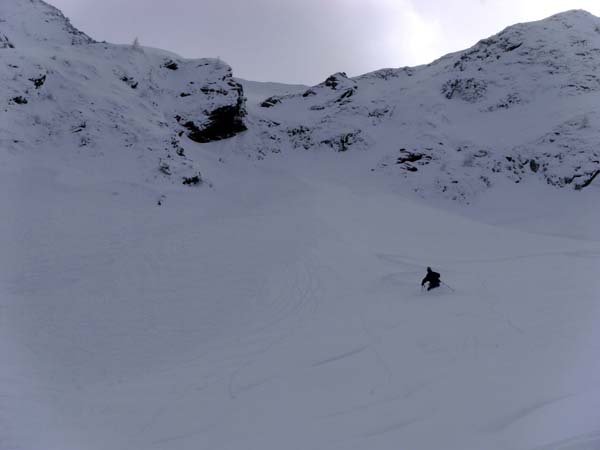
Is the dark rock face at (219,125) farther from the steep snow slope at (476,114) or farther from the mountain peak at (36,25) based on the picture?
the mountain peak at (36,25)

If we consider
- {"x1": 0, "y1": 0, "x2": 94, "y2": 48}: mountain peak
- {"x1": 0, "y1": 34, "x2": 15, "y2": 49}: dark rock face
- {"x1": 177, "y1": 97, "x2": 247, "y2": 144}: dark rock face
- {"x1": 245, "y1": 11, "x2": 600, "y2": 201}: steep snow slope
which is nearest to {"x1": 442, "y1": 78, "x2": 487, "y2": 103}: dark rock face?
{"x1": 245, "y1": 11, "x2": 600, "y2": 201}: steep snow slope

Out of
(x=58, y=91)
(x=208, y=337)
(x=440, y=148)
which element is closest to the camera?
(x=208, y=337)

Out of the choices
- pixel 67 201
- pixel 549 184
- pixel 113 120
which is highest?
pixel 113 120

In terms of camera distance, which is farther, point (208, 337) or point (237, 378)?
point (208, 337)

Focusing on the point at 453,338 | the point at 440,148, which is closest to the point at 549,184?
the point at 440,148

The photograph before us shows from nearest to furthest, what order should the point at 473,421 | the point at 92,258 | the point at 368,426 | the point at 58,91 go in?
1. the point at 473,421
2. the point at 368,426
3. the point at 92,258
4. the point at 58,91

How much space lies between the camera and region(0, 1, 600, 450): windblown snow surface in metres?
5.85

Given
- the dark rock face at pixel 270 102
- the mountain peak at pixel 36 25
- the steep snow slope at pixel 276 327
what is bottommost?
the steep snow slope at pixel 276 327

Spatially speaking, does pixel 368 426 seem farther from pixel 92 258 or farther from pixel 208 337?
pixel 92 258

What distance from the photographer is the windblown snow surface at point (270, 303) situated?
5852 millimetres

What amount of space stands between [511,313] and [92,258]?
423 inches

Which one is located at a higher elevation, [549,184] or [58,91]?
[58,91]

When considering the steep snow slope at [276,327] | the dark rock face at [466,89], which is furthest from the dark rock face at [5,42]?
the dark rock face at [466,89]

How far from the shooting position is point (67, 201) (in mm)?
14539
